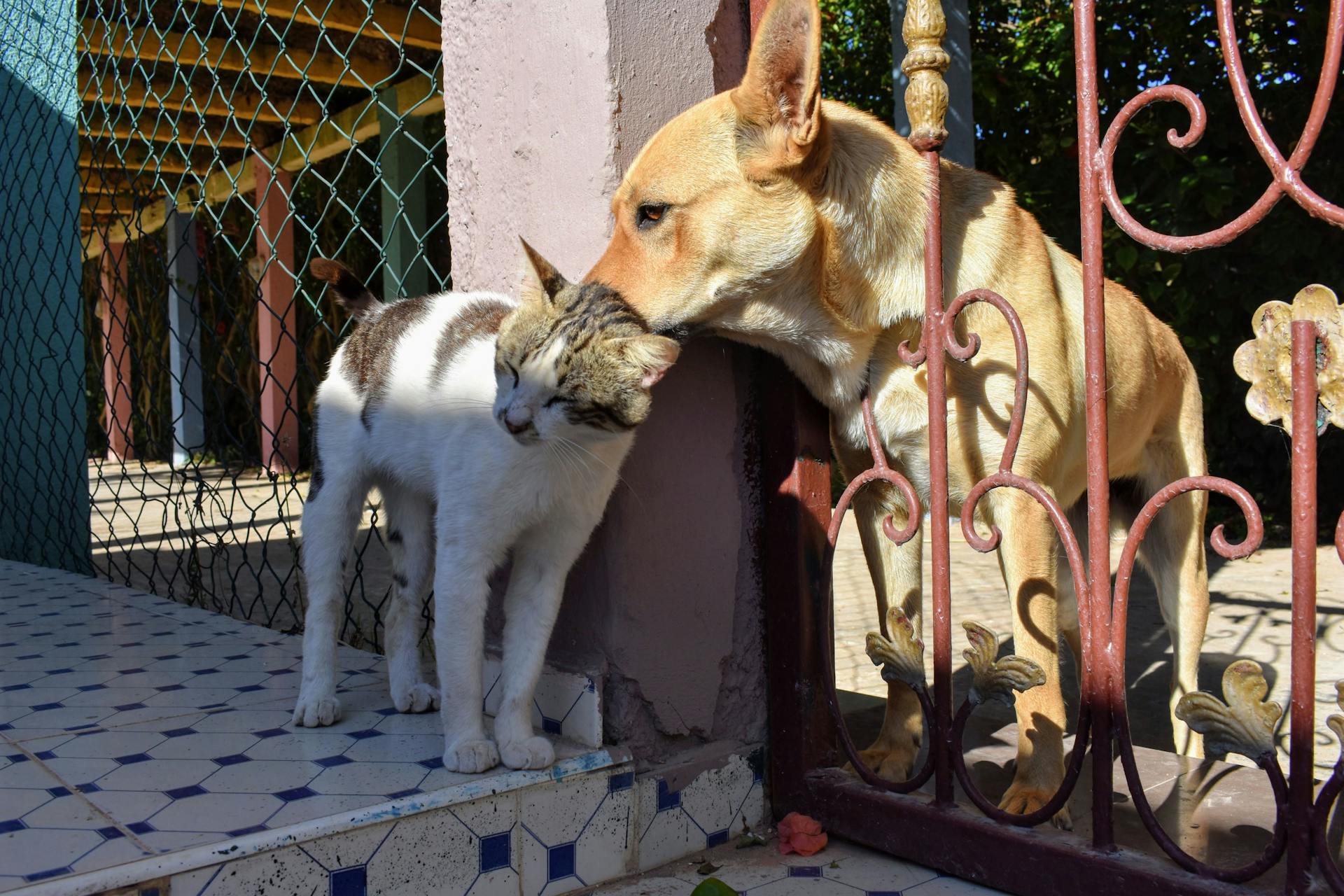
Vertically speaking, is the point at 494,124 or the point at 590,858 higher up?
the point at 494,124

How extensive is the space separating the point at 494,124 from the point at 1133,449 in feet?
5.82

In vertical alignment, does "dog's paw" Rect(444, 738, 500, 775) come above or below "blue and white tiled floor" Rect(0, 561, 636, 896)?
above

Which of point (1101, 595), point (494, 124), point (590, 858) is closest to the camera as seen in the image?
point (1101, 595)

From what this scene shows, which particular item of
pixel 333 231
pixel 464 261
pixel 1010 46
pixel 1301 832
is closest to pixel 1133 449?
pixel 1301 832

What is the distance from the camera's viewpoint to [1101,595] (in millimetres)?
1803

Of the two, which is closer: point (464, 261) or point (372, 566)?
point (464, 261)

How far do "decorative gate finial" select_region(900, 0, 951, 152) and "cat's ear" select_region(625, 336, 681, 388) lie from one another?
0.61m

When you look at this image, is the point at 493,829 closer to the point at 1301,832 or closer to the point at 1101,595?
the point at 1101,595

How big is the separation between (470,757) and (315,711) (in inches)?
20.4

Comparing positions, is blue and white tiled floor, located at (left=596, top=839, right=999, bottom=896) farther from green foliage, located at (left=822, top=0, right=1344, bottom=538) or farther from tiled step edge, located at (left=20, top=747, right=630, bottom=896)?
green foliage, located at (left=822, top=0, right=1344, bottom=538)

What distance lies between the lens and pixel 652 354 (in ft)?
6.13

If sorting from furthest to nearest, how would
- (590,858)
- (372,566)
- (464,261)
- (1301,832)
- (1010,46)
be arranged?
(1010,46) → (372,566) → (464,261) → (590,858) → (1301,832)

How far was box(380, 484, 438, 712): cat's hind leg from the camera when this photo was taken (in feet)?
8.16

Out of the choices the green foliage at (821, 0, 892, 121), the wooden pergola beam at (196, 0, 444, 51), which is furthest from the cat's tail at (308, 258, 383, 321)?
the green foliage at (821, 0, 892, 121)
